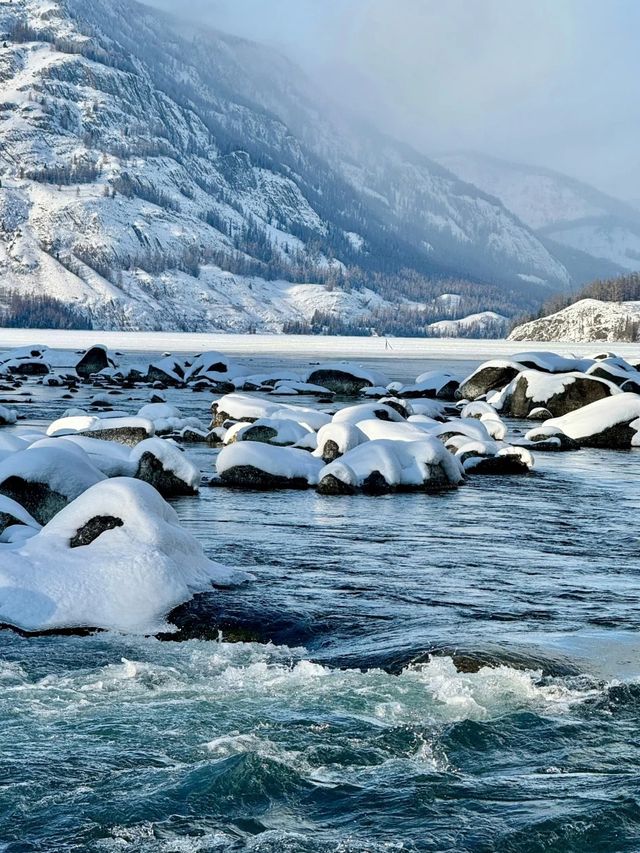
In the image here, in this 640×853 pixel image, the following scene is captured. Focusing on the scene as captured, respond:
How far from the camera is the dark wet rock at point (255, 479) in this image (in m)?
23.8

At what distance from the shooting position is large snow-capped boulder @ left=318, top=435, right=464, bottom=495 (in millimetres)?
23234

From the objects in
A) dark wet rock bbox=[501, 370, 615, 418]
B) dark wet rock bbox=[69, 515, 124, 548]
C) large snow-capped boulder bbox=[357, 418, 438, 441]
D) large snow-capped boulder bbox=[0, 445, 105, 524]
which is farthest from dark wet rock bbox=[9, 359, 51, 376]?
dark wet rock bbox=[69, 515, 124, 548]

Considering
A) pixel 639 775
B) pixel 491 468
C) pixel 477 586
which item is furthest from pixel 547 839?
pixel 491 468

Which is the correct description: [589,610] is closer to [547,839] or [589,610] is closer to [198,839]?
[547,839]

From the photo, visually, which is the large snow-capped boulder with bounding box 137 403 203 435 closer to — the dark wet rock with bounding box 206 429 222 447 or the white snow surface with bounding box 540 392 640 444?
the dark wet rock with bounding box 206 429 222 447

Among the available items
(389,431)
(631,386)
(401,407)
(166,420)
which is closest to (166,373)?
(401,407)

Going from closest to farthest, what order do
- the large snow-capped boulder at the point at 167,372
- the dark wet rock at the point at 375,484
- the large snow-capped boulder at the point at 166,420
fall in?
the dark wet rock at the point at 375,484 < the large snow-capped boulder at the point at 166,420 < the large snow-capped boulder at the point at 167,372

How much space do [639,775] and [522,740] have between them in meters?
1.09

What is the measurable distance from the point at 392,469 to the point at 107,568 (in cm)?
1182

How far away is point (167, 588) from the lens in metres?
12.7

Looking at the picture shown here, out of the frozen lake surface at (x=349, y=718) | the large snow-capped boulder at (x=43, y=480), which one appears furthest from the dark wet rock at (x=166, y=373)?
the frozen lake surface at (x=349, y=718)

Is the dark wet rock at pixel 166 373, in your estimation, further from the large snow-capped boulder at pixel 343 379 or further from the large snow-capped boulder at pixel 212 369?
the large snow-capped boulder at pixel 343 379

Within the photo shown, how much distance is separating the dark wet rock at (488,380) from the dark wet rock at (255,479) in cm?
3183

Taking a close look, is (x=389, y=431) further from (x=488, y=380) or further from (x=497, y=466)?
(x=488, y=380)
